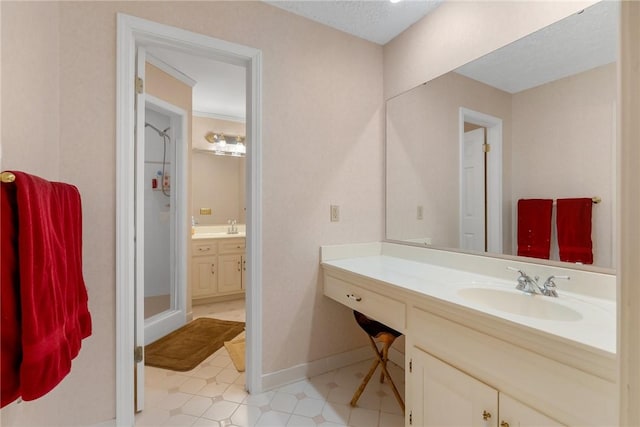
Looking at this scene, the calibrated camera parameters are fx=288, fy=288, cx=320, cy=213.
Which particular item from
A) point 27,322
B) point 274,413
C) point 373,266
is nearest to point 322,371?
point 274,413

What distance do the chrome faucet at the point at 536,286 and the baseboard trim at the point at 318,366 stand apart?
3.72 ft

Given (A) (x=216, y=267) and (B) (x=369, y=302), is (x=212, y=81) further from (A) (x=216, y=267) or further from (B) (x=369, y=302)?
(B) (x=369, y=302)

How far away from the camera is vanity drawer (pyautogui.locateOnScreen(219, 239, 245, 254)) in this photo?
3.52m

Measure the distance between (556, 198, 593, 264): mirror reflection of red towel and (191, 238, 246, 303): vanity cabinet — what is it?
308 cm

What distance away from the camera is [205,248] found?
3.41 metres

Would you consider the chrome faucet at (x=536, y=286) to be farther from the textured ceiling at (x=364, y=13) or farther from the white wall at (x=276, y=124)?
the textured ceiling at (x=364, y=13)

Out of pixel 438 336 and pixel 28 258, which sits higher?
pixel 28 258

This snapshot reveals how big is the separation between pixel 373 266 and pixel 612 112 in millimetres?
1297

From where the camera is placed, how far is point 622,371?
0.48 meters

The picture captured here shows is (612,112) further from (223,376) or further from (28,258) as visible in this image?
(223,376)

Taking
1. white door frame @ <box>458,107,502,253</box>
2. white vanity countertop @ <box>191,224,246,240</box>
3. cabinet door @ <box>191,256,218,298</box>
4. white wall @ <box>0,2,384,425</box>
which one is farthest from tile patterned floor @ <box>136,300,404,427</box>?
white vanity countertop @ <box>191,224,246,240</box>

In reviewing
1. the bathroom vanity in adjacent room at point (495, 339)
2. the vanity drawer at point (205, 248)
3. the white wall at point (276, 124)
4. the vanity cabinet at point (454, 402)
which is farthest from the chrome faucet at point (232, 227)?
the vanity cabinet at point (454, 402)

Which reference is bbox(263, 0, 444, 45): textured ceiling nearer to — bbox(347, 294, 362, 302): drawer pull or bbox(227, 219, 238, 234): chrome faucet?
bbox(347, 294, 362, 302): drawer pull

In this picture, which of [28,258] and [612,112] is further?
[612,112]
